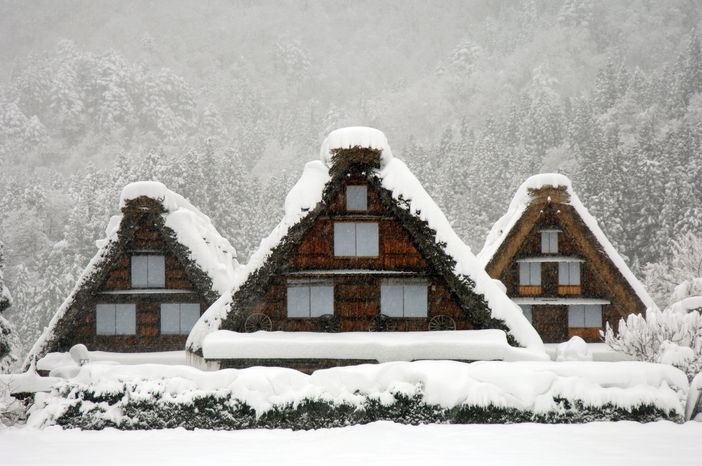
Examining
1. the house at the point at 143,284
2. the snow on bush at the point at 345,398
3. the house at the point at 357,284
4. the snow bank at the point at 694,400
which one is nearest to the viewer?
the snow on bush at the point at 345,398

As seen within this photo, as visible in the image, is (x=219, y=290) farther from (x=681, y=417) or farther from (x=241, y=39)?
(x=241, y=39)

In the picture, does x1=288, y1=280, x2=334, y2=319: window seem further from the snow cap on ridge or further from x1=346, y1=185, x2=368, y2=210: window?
the snow cap on ridge

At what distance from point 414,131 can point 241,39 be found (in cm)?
6655

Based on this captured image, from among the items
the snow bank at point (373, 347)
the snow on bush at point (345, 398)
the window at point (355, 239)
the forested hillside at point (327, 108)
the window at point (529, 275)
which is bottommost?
the snow on bush at point (345, 398)

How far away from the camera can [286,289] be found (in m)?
20.9

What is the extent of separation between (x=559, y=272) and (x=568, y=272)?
0.35 metres

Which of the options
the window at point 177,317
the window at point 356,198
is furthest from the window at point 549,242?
the window at point 177,317

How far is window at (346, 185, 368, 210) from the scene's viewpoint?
2114 cm

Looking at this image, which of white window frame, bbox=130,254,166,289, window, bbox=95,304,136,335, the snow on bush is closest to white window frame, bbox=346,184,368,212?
the snow on bush

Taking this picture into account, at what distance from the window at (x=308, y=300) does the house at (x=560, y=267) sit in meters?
8.86

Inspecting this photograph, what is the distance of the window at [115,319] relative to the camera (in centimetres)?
2619

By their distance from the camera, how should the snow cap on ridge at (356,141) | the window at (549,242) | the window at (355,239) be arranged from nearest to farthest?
the snow cap on ridge at (356,141)
the window at (355,239)
the window at (549,242)

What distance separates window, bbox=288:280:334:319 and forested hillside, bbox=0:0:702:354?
76.0ft

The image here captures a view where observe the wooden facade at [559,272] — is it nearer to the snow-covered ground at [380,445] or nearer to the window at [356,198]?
the window at [356,198]
